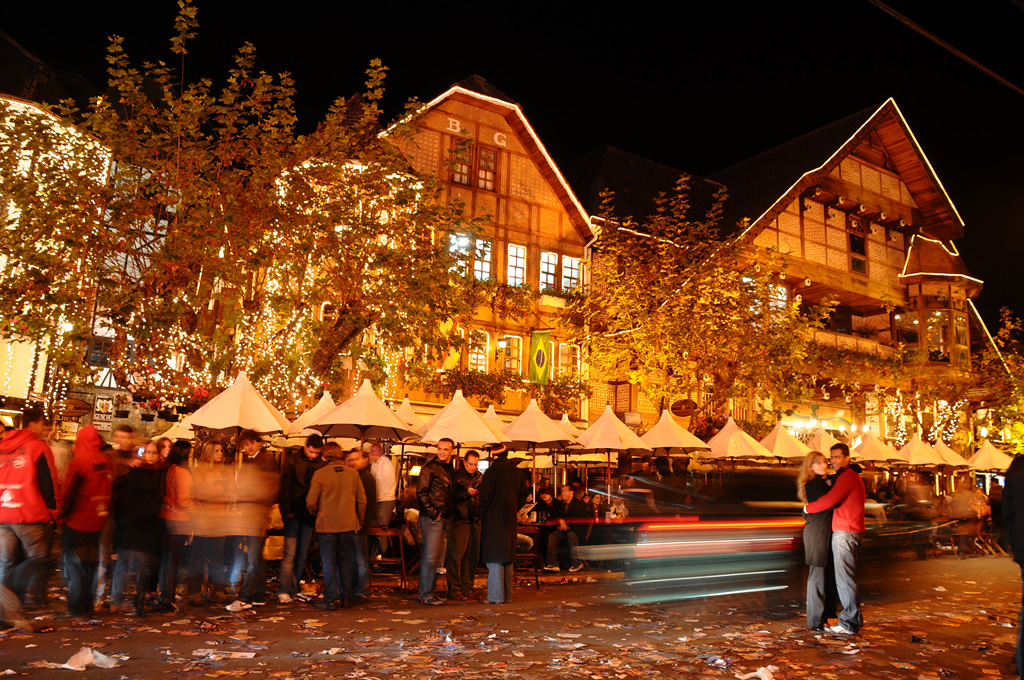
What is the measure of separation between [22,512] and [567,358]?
69.6ft

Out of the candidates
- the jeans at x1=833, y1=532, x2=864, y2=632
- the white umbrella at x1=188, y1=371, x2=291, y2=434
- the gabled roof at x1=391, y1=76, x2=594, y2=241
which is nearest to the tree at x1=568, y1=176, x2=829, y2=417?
the gabled roof at x1=391, y1=76, x2=594, y2=241

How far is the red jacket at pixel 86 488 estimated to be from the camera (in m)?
8.67

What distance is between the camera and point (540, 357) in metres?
27.0

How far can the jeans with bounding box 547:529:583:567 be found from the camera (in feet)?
51.0

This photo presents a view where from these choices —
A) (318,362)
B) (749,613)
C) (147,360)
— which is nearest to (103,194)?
(147,360)

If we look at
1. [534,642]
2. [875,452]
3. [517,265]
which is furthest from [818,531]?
[517,265]

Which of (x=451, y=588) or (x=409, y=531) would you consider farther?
(x=409, y=531)

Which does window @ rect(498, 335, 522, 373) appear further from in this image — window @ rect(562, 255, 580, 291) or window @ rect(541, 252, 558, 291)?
window @ rect(562, 255, 580, 291)

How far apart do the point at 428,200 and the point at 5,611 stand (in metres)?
11.7

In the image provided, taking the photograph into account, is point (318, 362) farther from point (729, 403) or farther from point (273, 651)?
point (729, 403)

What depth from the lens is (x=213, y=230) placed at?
16.2m

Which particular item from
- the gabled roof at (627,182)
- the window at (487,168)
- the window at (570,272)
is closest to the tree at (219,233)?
the window at (487,168)

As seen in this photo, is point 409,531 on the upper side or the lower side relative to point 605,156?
lower

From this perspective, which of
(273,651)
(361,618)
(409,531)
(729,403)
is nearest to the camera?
(273,651)
